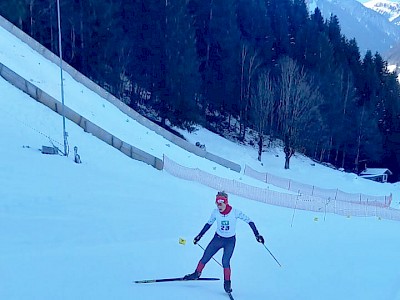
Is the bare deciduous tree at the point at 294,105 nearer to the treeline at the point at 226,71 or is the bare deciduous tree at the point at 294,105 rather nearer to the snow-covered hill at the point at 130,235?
the treeline at the point at 226,71

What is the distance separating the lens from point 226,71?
44.0 meters

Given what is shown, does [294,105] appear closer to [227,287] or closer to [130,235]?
[130,235]

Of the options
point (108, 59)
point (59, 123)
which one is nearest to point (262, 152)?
point (108, 59)

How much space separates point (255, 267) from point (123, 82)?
3058 cm

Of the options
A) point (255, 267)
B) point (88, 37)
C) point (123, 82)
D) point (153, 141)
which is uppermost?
point (88, 37)

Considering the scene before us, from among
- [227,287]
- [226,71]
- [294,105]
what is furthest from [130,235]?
[226,71]

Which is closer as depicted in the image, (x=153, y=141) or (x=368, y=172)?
(x=153, y=141)

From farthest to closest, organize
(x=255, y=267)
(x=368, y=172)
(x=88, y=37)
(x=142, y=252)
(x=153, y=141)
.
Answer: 1. (x=368, y=172)
2. (x=88, y=37)
3. (x=153, y=141)
4. (x=255, y=267)
5. (x=142, y=252)

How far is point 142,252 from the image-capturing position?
361 inches

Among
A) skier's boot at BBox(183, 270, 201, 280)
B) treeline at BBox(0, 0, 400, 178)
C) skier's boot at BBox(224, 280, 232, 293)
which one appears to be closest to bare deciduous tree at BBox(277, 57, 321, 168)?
treeline at BBox(0, 0, 400, 178)

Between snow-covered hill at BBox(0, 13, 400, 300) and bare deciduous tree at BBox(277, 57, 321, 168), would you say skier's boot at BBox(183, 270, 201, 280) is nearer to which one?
snow-covered hill at BBox(0, 13, 400, 300)

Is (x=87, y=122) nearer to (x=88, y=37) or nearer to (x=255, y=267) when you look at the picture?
(x=255, y=267)

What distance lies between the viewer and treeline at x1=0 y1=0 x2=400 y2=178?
35.4 meters

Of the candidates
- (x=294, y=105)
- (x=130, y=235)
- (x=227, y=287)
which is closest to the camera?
(x=227, y=287)
